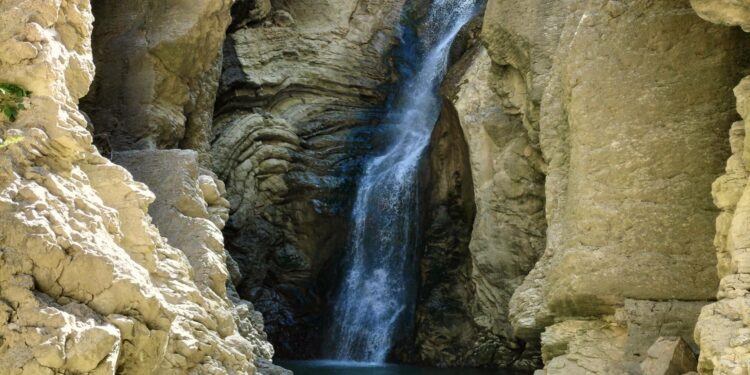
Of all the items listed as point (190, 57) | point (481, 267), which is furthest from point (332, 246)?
point (190, 57)

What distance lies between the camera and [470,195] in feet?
77.7

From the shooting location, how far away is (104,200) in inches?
414

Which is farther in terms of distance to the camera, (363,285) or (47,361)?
(363,285)

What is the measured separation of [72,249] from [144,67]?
838 centimetres

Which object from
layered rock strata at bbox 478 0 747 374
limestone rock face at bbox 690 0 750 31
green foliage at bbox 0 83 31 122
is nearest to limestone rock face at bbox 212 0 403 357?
layered rock strata at bbox 478 0 747 374

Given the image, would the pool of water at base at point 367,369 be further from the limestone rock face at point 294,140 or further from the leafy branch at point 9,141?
the leafy branch at point 9,141

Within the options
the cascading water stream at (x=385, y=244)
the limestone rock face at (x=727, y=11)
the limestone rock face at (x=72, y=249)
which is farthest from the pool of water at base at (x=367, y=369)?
the limestone rock face at (x=727, y=11)

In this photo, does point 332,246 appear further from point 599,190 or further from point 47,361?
point 47,361

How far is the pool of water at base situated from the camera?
21.4 metres

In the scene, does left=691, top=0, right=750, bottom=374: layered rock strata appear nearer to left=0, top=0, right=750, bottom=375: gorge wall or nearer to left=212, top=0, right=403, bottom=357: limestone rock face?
left=0, top=0, right=750, bottom=375: gorge wall

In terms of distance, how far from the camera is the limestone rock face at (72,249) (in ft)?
26.4

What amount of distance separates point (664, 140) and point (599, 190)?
3.99 ft

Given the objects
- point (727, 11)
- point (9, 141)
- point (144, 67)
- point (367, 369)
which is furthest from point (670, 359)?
point (367, 369)

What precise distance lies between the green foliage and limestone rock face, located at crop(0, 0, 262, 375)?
3.3 inches
